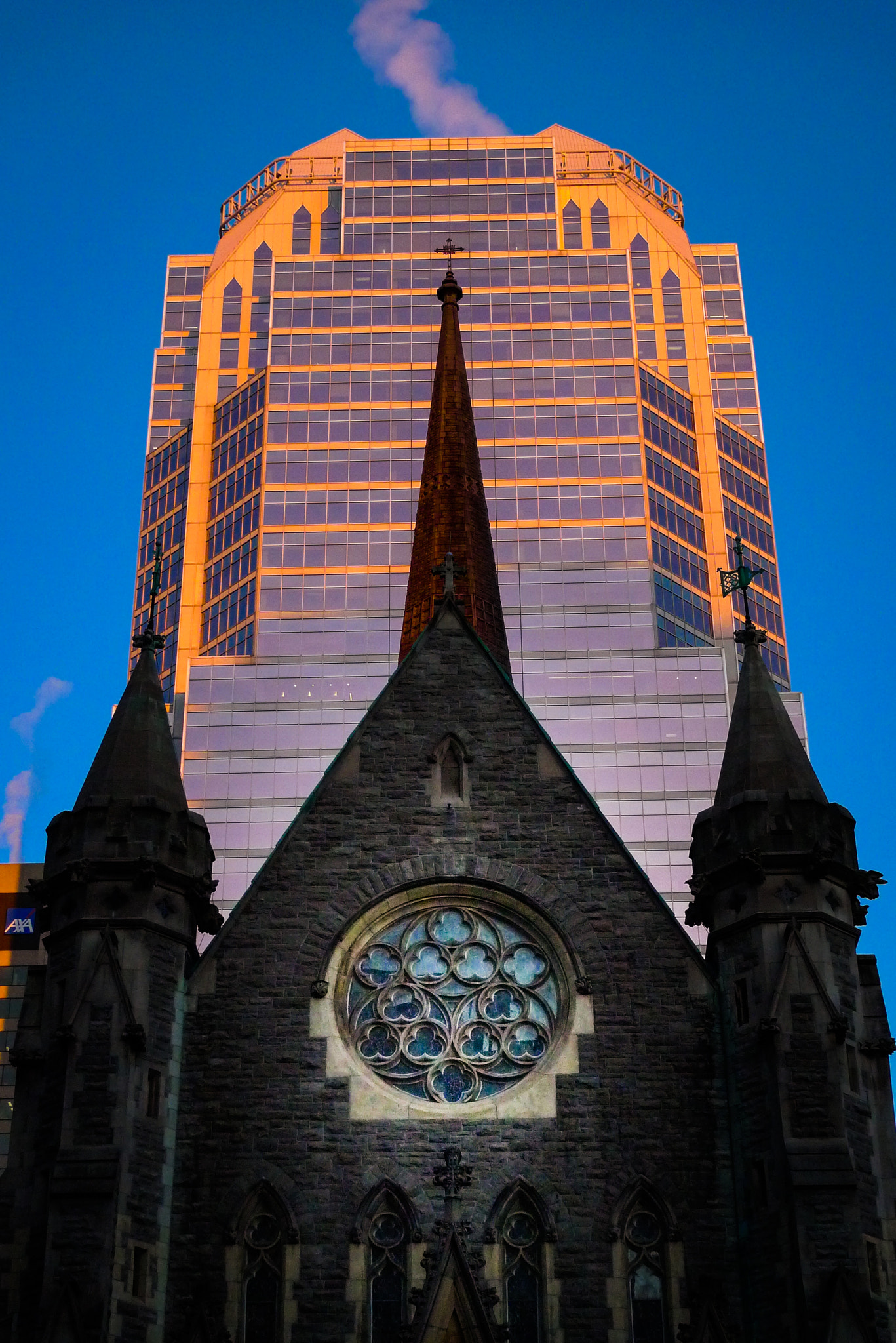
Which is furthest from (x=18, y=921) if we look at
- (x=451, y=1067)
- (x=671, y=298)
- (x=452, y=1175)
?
(x=452, y=1175)

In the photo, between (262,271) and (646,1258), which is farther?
(262,271)

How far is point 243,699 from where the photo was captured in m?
96.9

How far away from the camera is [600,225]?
11262cm

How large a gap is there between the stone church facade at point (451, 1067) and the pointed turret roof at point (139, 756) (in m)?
0.06

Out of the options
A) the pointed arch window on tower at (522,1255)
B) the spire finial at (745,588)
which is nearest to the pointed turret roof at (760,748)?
the spire finial at (745,588)

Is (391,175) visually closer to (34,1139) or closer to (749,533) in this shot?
(749,533)

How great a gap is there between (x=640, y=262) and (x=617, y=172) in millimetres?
6133

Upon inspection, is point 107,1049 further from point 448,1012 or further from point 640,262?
point 640,262

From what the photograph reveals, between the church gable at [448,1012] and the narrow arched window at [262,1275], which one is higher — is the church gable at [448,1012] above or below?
above

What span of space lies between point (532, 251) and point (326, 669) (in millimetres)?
26410

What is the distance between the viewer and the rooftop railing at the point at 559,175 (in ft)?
381

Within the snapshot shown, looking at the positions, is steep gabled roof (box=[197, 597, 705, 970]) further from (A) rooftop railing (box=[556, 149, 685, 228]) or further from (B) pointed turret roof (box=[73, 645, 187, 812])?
(A) rooftop railing (box=[556, 149, 685, 228])

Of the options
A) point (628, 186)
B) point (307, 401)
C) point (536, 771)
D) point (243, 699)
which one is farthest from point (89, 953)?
point (628, 186)

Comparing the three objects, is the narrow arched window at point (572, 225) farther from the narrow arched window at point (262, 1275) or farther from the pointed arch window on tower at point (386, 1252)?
the narrow arched window at point (262, 1275)
